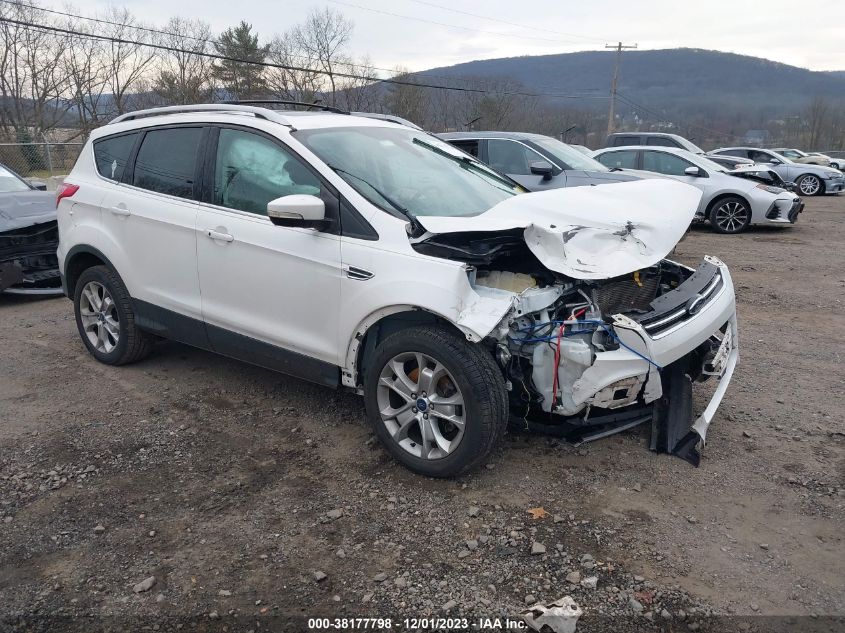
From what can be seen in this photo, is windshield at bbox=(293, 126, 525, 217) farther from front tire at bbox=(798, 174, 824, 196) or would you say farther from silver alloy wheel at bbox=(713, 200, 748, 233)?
front tire at bbox=(798, 174, 824, 196)

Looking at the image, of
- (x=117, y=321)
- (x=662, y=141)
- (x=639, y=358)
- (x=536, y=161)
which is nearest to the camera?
(x=639, y=358)

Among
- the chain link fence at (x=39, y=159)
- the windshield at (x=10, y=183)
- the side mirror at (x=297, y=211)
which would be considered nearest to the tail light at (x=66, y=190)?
the side mirror at (x=297, y=211)

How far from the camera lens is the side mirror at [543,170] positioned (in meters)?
9.05

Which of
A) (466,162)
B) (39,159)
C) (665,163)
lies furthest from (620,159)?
(39,159)

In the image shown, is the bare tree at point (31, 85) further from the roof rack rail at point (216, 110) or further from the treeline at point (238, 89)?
the roof rack rail at point (216, 110)

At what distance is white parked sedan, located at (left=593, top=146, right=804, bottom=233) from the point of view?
11750 mm

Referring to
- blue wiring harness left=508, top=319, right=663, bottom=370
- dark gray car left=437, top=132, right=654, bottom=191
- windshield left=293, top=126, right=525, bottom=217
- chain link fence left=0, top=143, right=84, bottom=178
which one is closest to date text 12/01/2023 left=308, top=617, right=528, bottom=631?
blue wiring harness left=508, top=319, right=663, bottom=370

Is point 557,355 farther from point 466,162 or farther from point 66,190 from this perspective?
point 66,190

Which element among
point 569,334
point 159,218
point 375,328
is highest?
point 159,218

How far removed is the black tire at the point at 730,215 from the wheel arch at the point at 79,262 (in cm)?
1056

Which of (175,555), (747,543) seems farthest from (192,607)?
(747,543)

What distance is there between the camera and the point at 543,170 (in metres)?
9.09

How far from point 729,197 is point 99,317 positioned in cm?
1076

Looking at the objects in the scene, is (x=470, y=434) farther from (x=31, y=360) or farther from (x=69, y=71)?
(x=69, y=71)
